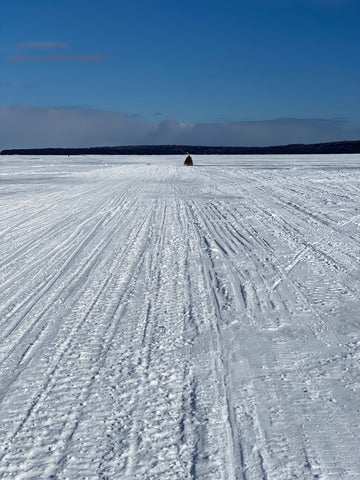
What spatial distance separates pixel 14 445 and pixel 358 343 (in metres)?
2.82

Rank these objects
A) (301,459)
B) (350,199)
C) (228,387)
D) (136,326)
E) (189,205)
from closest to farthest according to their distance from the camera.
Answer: (301,459), (228,387), (136,326), (189,205), (350,199)

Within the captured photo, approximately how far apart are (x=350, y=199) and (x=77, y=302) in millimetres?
12255

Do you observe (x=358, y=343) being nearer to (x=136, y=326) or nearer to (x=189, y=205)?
(x=136, y=326)

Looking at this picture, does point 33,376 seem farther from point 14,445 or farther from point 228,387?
point 228,387

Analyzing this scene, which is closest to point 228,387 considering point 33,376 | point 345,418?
point 345,418

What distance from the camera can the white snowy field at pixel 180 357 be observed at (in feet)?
9.88

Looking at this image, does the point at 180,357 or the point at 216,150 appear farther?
the point at 216,150

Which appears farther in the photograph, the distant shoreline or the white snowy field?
the distant shoreline

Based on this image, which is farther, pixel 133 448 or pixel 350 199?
pixel 350 199

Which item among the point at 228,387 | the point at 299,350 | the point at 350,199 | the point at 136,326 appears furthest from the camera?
the point at 350,199

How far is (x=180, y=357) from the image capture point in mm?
4344

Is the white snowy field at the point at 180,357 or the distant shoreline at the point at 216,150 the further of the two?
the distant shoreline at the point at 216,150

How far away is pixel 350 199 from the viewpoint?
647 inches

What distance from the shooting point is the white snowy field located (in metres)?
3.01
